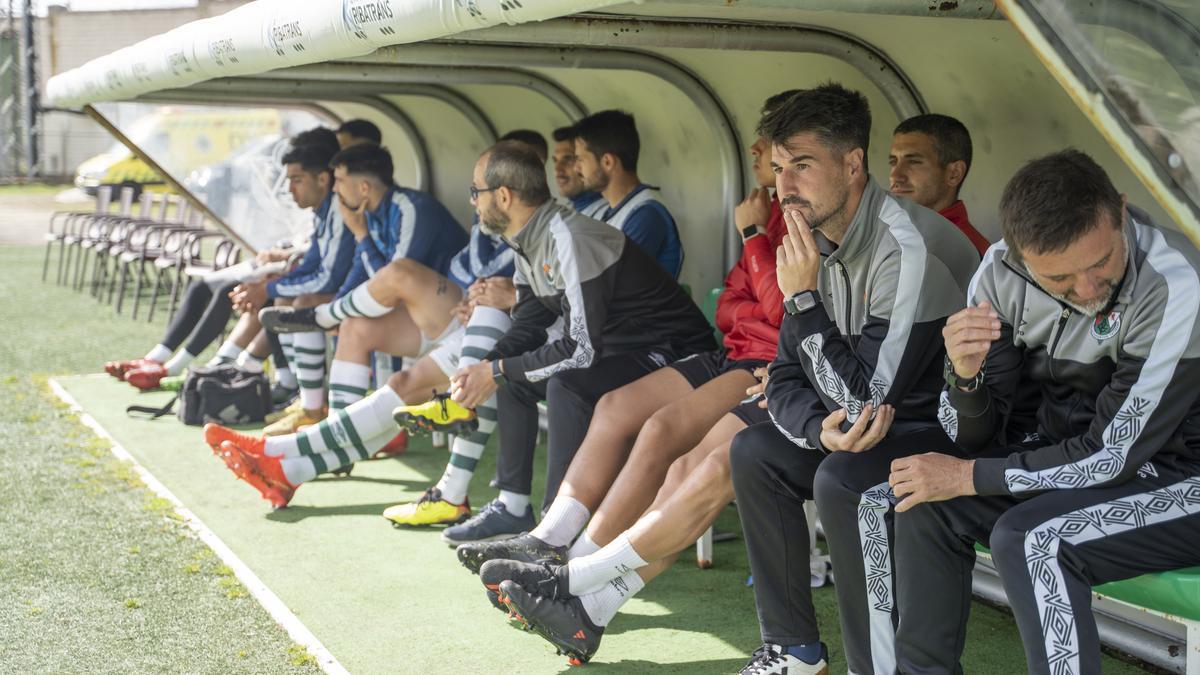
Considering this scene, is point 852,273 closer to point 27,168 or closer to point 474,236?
point 474,236

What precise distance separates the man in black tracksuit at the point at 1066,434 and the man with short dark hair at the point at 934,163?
3.55 ft

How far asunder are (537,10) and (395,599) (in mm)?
2007

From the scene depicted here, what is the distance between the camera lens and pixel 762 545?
3.22m

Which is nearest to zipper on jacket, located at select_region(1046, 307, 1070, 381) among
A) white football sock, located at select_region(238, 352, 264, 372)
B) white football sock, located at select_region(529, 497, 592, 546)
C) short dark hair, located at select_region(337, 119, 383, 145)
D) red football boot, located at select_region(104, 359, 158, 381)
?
white football sock, located at select_region(529, 497, 592, 546)

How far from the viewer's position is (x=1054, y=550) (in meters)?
2.57

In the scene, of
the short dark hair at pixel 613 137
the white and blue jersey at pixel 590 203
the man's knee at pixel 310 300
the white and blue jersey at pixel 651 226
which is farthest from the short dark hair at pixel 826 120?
the man's knee at pixel 310 300

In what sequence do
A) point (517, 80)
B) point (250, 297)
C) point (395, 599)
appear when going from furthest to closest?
1. point (250, 297)
2. point (517, 80)
3. point (395, 599)

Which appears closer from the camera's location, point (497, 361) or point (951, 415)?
point (951, 415)

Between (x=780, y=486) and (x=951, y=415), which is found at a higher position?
(x=951, y=415)

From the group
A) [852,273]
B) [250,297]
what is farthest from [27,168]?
[852,273]

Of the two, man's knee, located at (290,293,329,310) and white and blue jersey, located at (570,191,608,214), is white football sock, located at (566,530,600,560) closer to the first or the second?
white and blue jersey, located at (570,191,608,214)

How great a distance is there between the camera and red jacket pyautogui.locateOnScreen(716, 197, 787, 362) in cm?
409

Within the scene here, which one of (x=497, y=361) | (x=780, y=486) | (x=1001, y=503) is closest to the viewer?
(x=1001, y=503)

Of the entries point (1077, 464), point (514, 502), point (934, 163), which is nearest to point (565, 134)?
point (514, 502)
